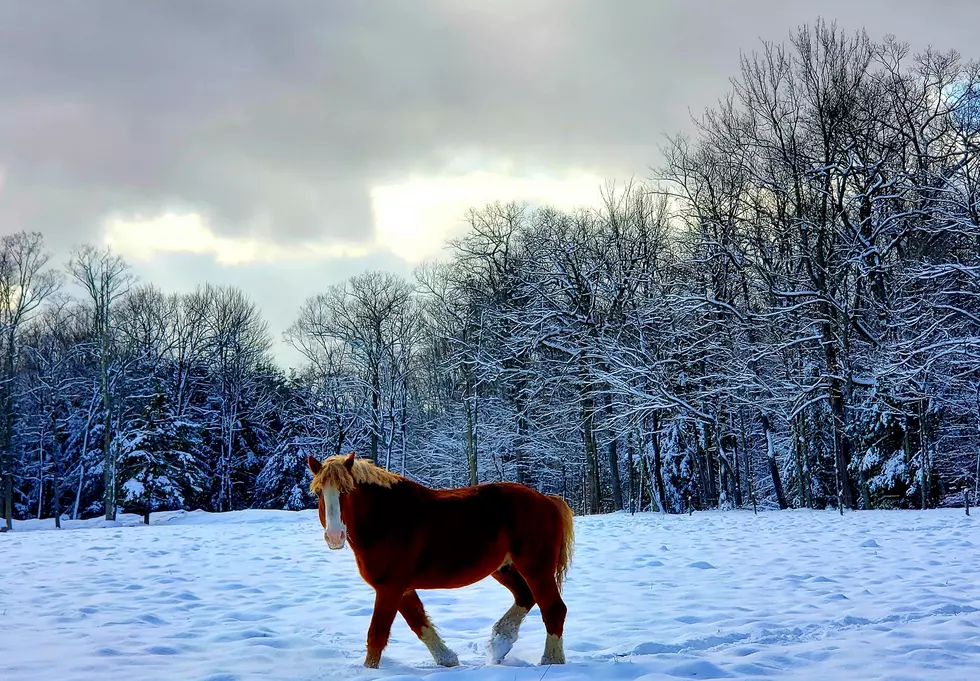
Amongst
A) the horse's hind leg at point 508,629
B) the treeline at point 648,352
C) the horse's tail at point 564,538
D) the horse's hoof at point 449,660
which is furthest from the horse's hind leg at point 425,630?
the treeline at point 648,352

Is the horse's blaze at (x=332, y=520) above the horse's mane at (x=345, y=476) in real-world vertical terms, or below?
below

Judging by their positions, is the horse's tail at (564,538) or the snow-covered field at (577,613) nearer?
the snow-covered field at (577,613)

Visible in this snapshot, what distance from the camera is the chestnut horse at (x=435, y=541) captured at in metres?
4.77

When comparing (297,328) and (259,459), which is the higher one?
(297,328)

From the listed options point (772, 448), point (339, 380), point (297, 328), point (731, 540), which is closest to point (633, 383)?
point (772, 448)

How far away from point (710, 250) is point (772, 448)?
Answer: 6.03m

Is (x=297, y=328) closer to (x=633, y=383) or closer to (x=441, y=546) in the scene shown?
(x=633, y=383)

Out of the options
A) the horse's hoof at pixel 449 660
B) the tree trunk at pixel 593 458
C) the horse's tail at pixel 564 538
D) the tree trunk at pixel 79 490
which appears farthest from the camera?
the tree trunk at pixel 79 490

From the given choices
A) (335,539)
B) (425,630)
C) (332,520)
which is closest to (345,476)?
(332,520)

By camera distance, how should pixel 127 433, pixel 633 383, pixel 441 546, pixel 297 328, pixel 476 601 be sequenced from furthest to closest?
1. pixel 297 328
2. pixel 127 433
3. pixel 633 383
4. pixel 476 601
5. pixel 441 546

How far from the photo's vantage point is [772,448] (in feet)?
67.8

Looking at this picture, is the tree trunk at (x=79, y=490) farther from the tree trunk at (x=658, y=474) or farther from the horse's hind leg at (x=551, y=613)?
the horse's hind leg at (x=551, y=613)

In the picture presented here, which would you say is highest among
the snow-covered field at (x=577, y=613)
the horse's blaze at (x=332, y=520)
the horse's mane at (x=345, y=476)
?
the horse's mane at (x=345, y=476)

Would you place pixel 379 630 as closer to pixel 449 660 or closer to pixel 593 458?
pixel 449 660
